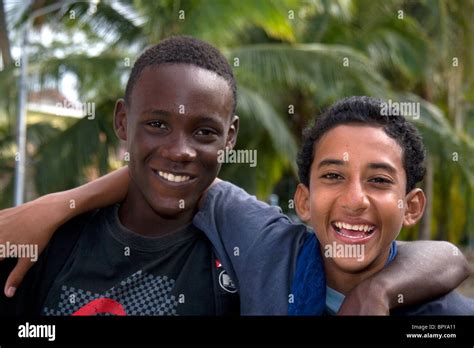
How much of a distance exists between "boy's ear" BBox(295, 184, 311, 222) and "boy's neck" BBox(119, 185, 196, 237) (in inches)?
10.5

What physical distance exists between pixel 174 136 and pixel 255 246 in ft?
1.05

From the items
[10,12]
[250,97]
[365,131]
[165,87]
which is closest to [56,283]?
[165,87]

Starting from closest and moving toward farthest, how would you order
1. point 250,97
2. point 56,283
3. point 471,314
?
1. point 471,314
2. point 56,283
3. point 250,97

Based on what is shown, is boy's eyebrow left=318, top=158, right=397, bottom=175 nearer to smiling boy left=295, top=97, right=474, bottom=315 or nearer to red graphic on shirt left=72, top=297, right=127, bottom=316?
smiling boy left=295, top=97, right=474, bottom=315

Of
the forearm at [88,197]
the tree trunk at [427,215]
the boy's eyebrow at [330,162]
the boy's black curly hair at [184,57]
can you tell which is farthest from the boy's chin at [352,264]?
the tree trunk at [427,215]

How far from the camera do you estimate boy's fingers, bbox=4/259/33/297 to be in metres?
1.69

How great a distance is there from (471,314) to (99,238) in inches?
34.5

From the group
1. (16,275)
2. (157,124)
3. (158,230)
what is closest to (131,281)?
(158,230)

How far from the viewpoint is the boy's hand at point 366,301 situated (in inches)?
61.5

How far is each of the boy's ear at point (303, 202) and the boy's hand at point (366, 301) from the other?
259 millimetres

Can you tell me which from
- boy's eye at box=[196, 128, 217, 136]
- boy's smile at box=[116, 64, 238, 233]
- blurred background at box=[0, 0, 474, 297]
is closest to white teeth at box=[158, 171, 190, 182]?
boy's smile at box=[116, 64, 238, 233]

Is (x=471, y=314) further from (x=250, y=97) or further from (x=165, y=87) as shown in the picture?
(x=250, y=97)

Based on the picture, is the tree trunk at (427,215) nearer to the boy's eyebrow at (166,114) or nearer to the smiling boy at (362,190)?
the smiling boy at (362,190)

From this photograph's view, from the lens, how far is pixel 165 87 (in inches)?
69.2
